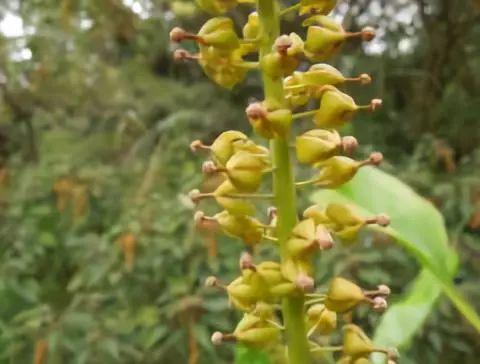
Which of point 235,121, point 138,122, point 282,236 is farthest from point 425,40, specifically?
point 282,236

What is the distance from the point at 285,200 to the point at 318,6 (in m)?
0.16

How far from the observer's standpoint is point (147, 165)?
9.31 feet

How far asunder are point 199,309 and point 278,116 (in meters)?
1.65

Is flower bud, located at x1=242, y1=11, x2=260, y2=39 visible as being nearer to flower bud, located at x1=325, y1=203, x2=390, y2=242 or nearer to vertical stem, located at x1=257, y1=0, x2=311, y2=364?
vertical stem, located at x1=257, y1=0, x2=311, y2=364

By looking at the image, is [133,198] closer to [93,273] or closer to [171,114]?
[93,273]

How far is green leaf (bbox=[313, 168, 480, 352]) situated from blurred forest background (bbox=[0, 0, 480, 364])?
1.05 metres

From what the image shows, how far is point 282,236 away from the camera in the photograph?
0.79 m

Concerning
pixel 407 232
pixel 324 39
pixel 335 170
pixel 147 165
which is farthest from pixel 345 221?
pixel 147 165

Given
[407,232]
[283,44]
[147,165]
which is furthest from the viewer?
[147,165]

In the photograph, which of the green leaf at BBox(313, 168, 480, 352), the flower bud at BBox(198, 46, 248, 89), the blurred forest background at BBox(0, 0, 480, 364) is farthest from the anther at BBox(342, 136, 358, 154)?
the blurred forest background at BBox(0, 0, 480, 364)

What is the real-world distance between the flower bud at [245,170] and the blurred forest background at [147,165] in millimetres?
1461

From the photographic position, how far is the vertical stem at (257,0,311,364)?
79cm

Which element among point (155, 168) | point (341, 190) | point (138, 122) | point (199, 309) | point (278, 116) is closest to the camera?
point (278, 116)

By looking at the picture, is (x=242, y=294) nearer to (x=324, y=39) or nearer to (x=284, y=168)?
(x=284, y=168)
